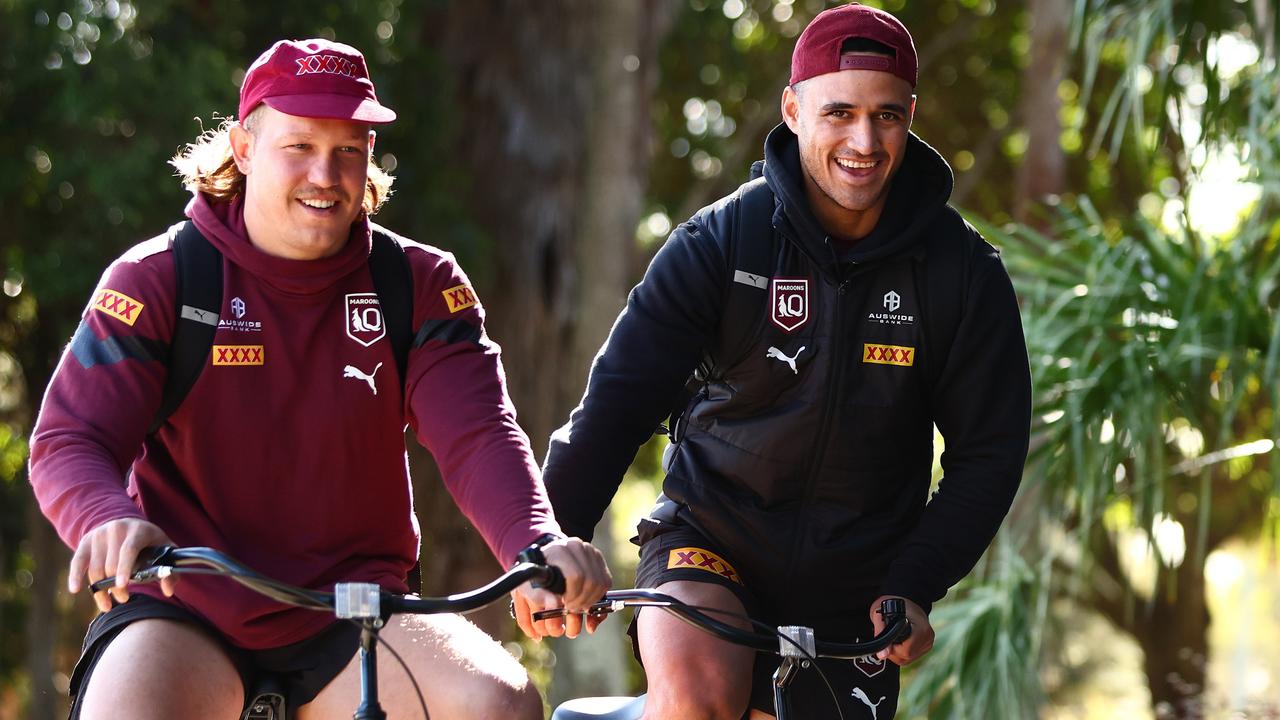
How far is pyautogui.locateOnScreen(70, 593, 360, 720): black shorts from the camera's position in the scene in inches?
126

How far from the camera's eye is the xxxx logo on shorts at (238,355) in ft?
11.0

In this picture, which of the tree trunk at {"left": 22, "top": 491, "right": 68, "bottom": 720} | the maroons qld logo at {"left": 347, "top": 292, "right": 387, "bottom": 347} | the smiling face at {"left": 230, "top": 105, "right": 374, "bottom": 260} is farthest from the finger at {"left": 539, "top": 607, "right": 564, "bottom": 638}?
the tree trunk at {"left": 22, "top": 491, "right": 68, "bottom": 720}

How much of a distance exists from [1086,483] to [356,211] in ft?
12.0

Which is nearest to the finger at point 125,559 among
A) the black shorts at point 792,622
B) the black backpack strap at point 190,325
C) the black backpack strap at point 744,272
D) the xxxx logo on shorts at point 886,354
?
the black backpack strap at point 190,325

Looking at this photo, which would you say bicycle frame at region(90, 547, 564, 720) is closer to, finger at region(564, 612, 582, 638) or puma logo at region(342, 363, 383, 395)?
finger at region(564, 612, 582, 638)

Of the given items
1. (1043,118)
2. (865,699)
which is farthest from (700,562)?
(1043,118)

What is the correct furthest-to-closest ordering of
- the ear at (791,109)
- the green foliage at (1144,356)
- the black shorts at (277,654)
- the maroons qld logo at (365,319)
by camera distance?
1. the green foliage at (1144,356)
2. the ear at (791,109)
3. the maroons qld logo at (365,319)
4. the black shorts at (277,654)

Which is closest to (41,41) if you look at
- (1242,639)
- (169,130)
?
(169,130)

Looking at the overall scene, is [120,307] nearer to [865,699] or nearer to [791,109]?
[791,109]

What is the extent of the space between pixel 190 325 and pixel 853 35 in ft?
5.11

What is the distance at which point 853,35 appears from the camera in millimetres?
3641

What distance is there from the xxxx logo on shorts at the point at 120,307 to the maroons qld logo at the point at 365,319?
0.43 meters

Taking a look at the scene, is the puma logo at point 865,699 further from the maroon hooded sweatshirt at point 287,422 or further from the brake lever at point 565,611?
the maroon hooded sweatshirt at point 287,422

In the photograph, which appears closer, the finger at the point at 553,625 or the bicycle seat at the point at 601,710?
the finger at the point at 553,625
